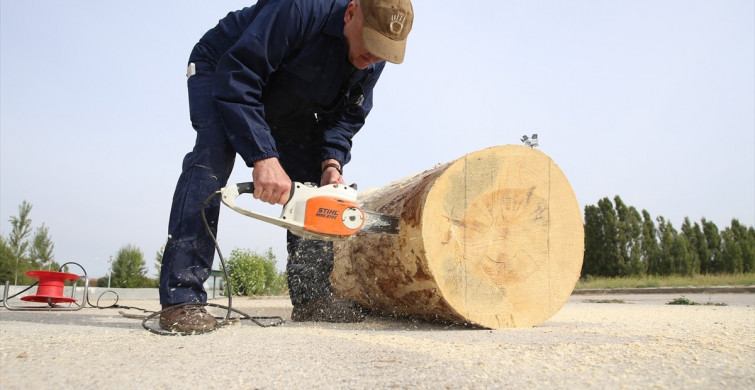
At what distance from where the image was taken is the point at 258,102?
92.7 inches

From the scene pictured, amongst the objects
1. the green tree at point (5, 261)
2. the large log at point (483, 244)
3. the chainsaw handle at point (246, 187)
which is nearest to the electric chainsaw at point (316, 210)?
the chainsaw handle at point (246, 187)

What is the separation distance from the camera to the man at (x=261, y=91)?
2258 mm

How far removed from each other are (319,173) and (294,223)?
34.2 inches

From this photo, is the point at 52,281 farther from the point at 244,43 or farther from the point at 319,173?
the point at 244,43

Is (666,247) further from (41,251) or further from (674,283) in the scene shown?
(41,251)

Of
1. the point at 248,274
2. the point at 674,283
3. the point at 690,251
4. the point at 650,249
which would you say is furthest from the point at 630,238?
the point at 248,274

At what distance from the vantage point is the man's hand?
2.86 m

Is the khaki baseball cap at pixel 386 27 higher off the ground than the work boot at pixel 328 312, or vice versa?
the khaki baseball cap at pixel 386 27

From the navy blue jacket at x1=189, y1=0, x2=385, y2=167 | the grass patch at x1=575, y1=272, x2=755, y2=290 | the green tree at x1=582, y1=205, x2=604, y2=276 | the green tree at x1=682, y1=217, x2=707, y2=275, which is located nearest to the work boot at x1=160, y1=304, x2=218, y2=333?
the navy blue jacket at x1=189, y1=0, x2=385, y2=167

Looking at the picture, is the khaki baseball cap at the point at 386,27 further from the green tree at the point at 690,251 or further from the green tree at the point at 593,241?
the green tree at the point at 690,251

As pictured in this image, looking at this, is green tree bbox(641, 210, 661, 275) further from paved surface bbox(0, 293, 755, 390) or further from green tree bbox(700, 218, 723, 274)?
paved surface bbox(0, 293, 755, 390)

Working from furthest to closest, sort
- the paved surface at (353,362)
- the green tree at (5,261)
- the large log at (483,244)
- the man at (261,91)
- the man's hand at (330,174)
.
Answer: the green tree at (5,261) < the man's hand at (330,174) < the large log at (483,244) < the man at (261,91) < the paved surface at (353,362)

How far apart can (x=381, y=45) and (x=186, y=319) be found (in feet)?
5.11

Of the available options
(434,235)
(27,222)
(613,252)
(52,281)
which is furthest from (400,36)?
(613,252)
